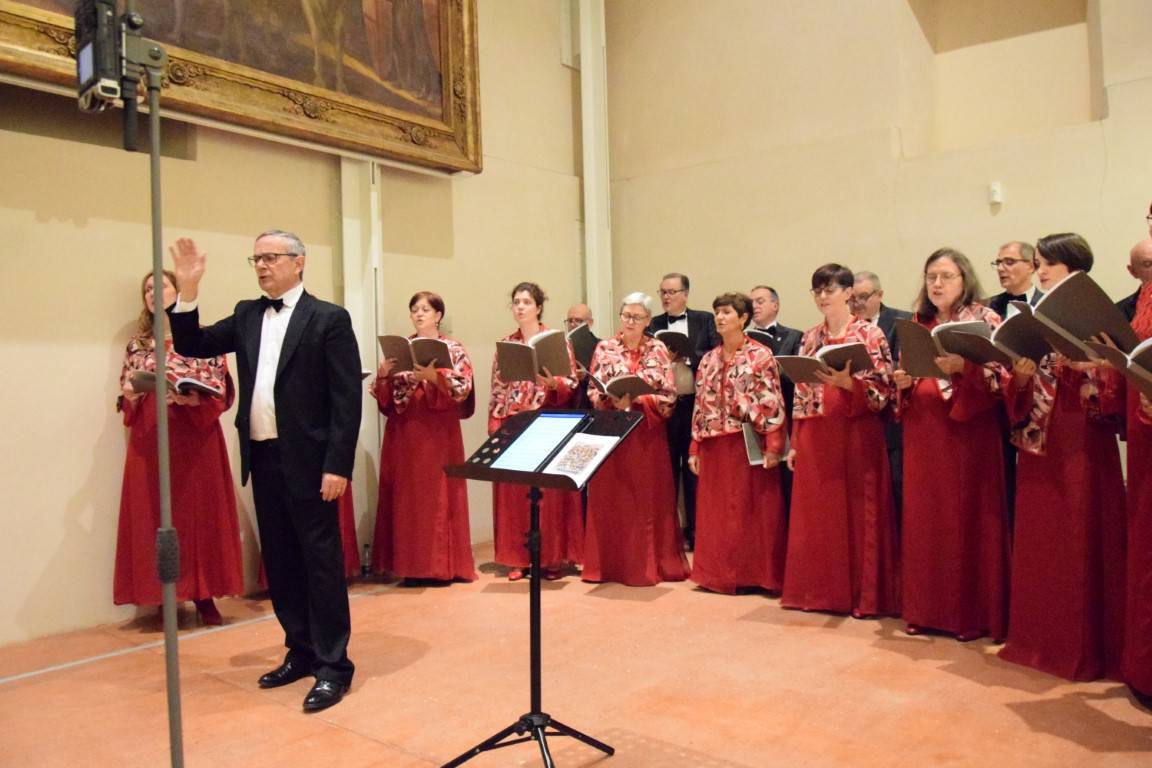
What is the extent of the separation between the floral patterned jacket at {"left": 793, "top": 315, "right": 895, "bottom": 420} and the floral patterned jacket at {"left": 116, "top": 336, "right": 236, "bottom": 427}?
293cm

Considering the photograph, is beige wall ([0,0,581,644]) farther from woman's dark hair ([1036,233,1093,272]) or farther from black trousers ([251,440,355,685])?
woman's dark hair ([1036,233,1093,272])

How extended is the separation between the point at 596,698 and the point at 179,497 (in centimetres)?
242

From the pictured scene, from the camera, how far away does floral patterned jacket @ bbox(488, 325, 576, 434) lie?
5.50 metres

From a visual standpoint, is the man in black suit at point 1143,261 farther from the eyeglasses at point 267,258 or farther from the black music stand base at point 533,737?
the eyeglasses at point 267,258

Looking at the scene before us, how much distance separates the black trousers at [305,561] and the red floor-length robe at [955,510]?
249 cm

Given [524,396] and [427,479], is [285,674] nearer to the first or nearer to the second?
[427,479]

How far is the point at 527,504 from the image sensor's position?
557cm

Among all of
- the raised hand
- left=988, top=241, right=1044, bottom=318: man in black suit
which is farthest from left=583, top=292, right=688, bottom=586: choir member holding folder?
the raised hand

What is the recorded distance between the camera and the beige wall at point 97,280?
4.51 meters

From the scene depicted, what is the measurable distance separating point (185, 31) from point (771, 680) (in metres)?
4.28

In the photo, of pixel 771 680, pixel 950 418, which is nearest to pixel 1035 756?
pixel 771 680

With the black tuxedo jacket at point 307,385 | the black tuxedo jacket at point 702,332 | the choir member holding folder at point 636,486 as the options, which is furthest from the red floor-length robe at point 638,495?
the black tuxedo jacket at point 307,385

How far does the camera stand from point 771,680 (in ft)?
11.9

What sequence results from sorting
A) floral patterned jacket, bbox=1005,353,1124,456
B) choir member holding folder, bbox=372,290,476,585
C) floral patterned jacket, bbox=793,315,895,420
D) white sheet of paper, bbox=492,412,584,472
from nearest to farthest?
white sheet of paper, bbox=492,412,584,472 < floral patterned jacket, bbox=1005,353,1124,456 < floral patterned jacket, bbox=793,315,895,420 < choir member holding folder, bbox=372,290,476,585
